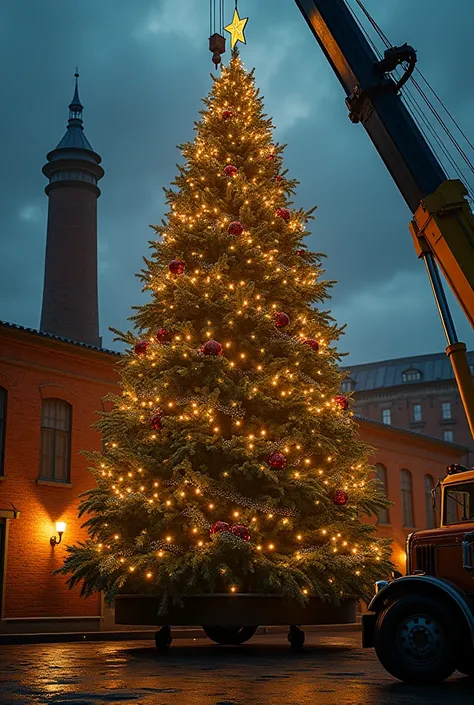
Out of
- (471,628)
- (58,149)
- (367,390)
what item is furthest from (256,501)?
(367,390)

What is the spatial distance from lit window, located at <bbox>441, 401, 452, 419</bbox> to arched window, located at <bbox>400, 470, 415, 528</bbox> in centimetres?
3883

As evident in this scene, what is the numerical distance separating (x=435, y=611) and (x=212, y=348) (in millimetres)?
6226

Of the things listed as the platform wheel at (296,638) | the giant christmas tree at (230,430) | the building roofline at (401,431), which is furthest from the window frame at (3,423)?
the building roofline at (401,431)

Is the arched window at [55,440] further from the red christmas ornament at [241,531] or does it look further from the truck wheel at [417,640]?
the truck wheel at [417,640]

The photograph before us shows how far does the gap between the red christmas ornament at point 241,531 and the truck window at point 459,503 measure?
3399 mm

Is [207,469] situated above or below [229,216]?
below

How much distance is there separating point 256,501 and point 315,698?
574cm

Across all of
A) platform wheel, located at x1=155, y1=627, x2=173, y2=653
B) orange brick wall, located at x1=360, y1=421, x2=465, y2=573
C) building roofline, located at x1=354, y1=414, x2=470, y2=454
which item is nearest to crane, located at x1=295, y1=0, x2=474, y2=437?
platform wheel, located at x1=155, y1=627, x2=173, y2=653

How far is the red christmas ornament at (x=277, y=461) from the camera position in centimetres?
1330

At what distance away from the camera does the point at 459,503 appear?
33.8 ft

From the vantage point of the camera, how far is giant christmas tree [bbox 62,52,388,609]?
12922 mm

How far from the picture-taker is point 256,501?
44.0ft

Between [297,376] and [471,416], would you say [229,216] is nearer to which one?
A: [297,376]

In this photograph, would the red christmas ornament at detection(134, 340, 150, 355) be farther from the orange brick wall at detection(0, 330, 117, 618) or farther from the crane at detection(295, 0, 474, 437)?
the orange brick wall at detection(0, 330, 117, 618)
